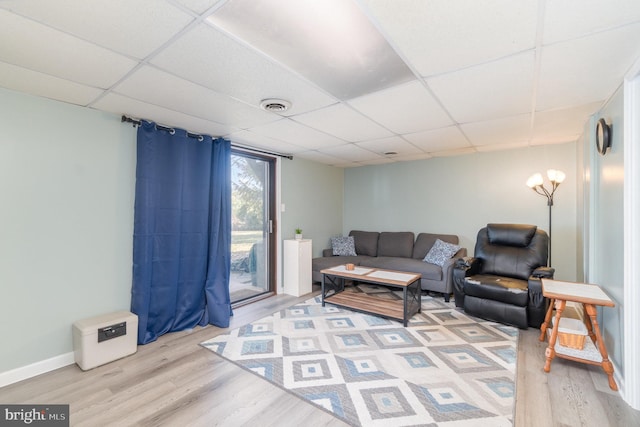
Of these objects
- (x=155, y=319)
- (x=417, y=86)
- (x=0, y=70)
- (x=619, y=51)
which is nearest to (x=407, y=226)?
(x=417, y=86)

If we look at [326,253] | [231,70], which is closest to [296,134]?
[231,70]

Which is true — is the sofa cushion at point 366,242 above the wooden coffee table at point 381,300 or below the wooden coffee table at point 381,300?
above

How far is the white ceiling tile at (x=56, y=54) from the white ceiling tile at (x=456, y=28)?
1.56 meters

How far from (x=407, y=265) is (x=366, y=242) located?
1129 millimetres

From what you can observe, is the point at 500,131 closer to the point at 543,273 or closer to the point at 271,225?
the point at 543,273

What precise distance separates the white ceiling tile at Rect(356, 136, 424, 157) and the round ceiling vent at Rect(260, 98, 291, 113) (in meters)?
1.54

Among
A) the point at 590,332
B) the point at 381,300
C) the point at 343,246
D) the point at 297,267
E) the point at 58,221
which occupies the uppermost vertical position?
the point at 58,221

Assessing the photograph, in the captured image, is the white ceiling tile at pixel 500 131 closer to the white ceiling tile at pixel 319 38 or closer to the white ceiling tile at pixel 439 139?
the white ceiling tile at pixel 439 139

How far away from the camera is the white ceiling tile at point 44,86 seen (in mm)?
1879

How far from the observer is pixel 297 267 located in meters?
4.29

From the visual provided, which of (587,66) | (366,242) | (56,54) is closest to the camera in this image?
(56,54)

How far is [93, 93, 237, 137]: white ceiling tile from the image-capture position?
236cm

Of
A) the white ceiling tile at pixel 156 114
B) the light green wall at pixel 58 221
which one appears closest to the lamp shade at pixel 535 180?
the white ceiling tile at pixel 156 114

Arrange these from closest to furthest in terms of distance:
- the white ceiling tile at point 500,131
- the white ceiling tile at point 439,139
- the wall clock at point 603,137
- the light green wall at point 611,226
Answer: the light green wall at point 611,226, the wall clock at point 603,137, the white ceiling tile at point 500,131, the white ceiling tile at point 439,139
